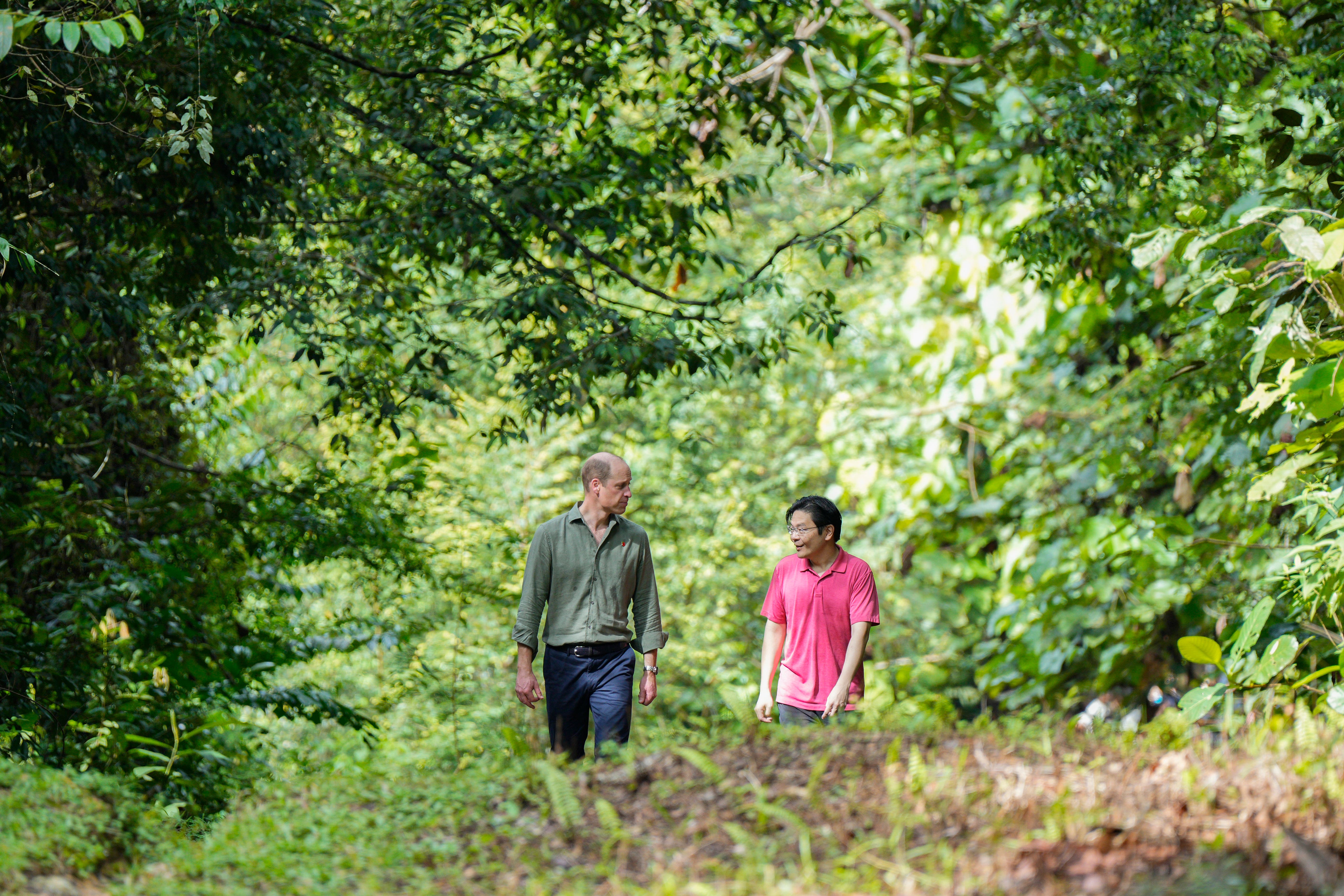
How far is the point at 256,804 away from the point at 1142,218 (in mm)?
5986

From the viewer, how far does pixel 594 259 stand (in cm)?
782

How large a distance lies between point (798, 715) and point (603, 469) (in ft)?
4.77

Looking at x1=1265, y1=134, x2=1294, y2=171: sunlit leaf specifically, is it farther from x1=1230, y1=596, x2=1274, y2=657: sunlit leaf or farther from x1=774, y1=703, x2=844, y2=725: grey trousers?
x1=774, y1=703, x2=844, y2=725: grey trousers

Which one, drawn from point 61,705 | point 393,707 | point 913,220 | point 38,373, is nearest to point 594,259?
point 38,373

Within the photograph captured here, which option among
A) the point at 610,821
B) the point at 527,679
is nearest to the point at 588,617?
the point at 527,679

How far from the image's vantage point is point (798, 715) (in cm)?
550

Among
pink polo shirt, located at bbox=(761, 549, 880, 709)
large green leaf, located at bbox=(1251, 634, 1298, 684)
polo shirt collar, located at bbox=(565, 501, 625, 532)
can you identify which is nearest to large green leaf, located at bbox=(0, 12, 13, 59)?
polo shirt collar, located at bbox=(565, 501, 625, 532)

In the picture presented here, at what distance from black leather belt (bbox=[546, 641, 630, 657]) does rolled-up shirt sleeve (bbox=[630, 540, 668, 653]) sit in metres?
0.15

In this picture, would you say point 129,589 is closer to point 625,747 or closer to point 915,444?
point 625,747

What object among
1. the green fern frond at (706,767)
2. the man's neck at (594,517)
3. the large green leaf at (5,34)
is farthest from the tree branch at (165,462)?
the green fern frond at (706,767)

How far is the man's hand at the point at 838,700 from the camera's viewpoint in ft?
17.3

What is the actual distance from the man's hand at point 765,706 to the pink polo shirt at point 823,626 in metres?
0.05

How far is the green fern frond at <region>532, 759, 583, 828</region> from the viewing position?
356cm

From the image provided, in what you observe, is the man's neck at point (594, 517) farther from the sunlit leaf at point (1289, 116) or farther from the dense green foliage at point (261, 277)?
the sunlit leaf at point (1289, 116)
